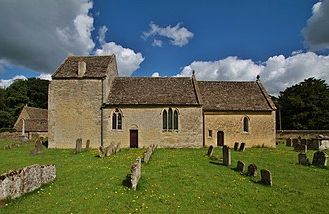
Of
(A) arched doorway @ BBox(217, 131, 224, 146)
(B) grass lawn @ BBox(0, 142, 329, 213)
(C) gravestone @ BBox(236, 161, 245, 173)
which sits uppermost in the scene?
(A) arched doorway @ BBox(217, 131, 224, 146)

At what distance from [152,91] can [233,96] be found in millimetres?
10333

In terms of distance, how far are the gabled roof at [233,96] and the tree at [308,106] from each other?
26.1m

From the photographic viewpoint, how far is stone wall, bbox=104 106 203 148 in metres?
36.0

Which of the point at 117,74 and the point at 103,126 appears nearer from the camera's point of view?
the point at 103,126

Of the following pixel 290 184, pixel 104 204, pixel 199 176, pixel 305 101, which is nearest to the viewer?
pixel 104 204

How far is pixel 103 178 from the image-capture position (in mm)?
15836

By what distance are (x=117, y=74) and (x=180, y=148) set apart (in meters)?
13.8

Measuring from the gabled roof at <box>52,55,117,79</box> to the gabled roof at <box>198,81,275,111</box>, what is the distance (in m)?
12.3

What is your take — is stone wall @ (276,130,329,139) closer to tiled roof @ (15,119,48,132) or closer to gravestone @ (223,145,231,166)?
gravestone @ (223,145,231,166)

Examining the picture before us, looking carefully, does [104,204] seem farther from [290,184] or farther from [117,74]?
[117,74]

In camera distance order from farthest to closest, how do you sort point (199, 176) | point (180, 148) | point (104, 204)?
point (180, 148) < point (199, 176) < point (104, 204)

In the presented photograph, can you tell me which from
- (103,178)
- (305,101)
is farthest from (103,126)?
(305,101)

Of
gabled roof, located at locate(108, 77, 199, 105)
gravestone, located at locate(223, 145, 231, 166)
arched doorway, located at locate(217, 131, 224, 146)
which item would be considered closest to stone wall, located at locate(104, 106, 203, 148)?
gabled roof, located at locate(108, 77, 199, 105)

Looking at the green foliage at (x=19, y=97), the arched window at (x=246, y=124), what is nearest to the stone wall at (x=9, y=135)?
the green foliage at (x=19, y=97)
